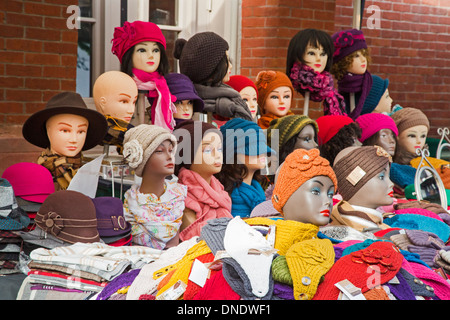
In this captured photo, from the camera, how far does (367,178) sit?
3820mm

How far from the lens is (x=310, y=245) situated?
263 centimetres

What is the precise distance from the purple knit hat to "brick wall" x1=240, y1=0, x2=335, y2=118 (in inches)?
26.9

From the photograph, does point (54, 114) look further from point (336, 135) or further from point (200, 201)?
point (336, 135)

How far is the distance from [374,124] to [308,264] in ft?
10.1

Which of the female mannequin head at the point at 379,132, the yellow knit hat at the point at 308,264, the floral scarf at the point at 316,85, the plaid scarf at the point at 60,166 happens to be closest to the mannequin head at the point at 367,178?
the yellow knit hat at the point at 308,264

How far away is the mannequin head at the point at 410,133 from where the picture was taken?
5734 millimetres

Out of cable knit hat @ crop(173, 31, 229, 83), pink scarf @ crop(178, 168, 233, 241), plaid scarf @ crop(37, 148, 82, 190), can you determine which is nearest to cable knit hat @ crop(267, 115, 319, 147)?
cable knit hat @ crop(173, 31, 229, 83)

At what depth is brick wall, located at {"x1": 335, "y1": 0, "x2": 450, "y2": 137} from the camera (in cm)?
806

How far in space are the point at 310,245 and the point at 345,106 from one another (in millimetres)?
3565

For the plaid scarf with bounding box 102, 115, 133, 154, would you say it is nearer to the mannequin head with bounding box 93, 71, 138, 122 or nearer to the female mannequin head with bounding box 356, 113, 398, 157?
the mannequin head with bounding box 93, 71, 138, 122

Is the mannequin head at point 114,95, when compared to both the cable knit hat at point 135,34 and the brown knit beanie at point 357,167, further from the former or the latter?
the brown knit beanie at point 357,167

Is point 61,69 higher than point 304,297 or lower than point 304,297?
higher

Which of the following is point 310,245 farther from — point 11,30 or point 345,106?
point 345,106
